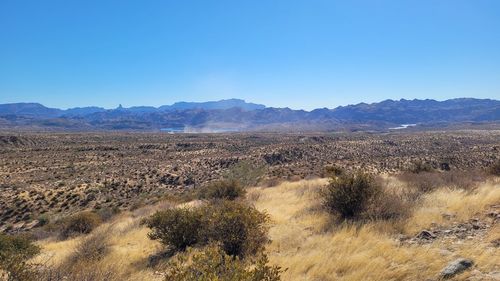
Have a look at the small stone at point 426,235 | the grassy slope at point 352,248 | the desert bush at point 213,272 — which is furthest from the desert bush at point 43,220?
the small stone at point 426,235

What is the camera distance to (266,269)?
4484mm

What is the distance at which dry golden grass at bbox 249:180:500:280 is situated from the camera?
5.64m

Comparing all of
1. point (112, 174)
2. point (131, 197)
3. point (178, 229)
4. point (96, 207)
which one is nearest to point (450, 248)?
point (178, 229)

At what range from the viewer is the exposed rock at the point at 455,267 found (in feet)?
17.1

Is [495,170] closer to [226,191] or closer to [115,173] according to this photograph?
[226,191]

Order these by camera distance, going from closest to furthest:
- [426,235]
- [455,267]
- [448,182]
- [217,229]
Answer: [455,267]
[426,235]
[217,229]
[448,182]

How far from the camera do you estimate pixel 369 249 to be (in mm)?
6637

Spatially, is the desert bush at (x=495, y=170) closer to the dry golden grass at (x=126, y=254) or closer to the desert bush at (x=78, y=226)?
the dry golden grass at (x=126, y=254)

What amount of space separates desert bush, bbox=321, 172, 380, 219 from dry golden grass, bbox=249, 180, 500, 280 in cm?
50

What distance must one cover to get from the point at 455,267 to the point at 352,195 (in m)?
4.19

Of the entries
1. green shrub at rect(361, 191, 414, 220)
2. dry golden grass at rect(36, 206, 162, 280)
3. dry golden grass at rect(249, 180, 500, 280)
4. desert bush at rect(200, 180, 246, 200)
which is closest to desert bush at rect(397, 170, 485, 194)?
dry golden grass at rect(249, 180, 500, 280)

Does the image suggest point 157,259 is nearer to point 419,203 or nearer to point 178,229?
point 178,229

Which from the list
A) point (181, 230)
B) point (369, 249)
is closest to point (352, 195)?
point (369, 249)

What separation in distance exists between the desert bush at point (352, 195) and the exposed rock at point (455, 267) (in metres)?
3.78
